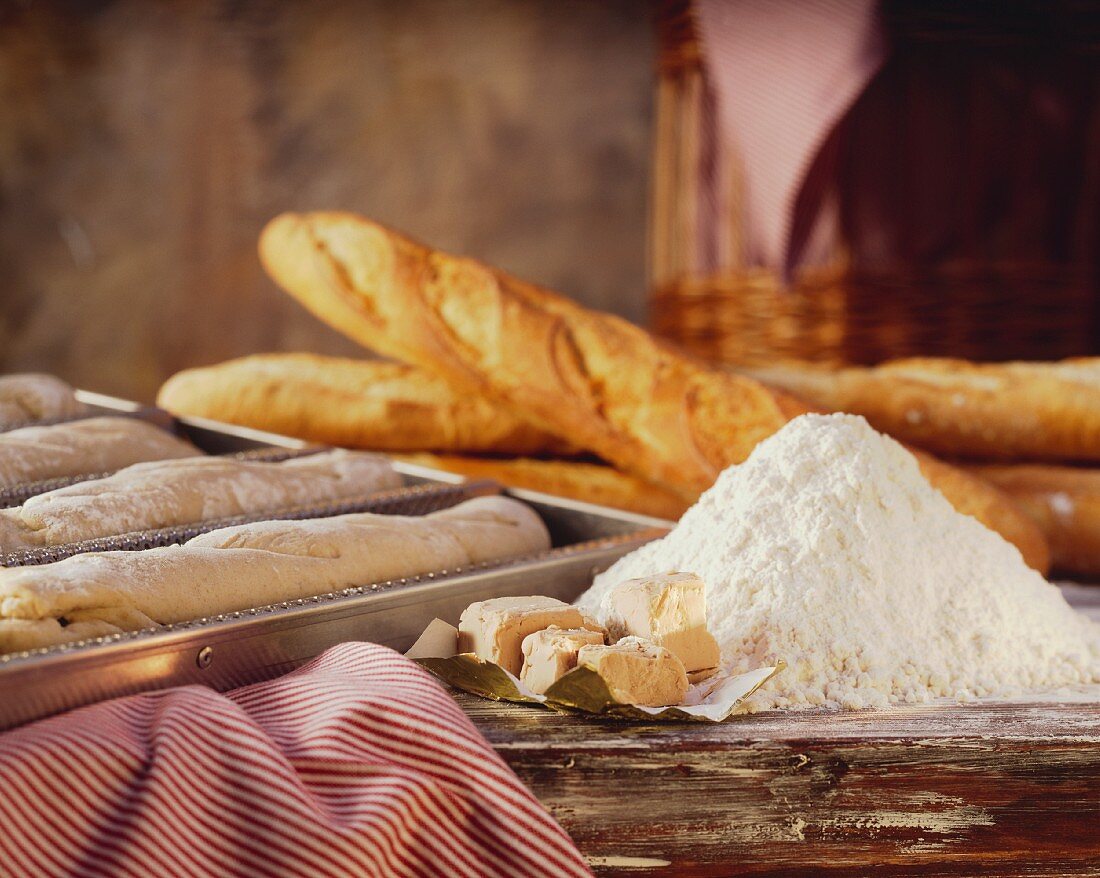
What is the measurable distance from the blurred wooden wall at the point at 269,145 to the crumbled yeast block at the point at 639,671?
224 centimetres

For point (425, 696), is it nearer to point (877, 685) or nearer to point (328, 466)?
point (877, 685)

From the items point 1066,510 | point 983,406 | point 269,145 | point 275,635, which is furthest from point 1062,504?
point 269,145

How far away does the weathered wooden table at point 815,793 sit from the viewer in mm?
950

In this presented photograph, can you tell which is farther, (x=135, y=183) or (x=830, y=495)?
(x=135, y=183)

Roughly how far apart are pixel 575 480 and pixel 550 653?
38.8 inches

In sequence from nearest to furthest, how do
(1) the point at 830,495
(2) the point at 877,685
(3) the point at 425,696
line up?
(3) the point at 425,696
(2) the point at 877,685
(1) the point at 830,495

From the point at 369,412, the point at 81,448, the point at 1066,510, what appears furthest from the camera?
the point at 369,412

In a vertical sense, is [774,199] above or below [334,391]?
above

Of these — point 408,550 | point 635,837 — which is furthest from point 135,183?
point 635,837

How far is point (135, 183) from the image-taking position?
10.1ft

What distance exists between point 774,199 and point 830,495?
3.89 feet

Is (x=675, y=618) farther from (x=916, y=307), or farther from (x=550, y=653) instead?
(x=916, y=307)

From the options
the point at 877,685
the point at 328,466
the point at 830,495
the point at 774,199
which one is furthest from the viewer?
the point at 774,199

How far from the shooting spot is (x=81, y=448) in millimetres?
1446
